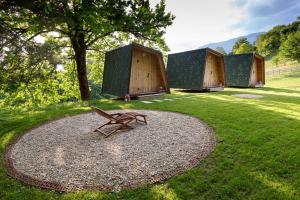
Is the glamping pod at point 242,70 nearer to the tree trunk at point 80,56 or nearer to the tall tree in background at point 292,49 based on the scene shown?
the tree trunk at point 80,56

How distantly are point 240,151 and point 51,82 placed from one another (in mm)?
15329

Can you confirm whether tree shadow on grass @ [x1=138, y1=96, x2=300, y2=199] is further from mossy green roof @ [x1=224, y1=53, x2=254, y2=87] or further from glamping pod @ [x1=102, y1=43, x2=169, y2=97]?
mossy green roof @ [x1=224, y1=53, x2=254, y2=87]

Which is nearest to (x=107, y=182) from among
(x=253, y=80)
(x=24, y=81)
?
(x=24, y=81)

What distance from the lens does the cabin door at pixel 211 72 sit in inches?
824

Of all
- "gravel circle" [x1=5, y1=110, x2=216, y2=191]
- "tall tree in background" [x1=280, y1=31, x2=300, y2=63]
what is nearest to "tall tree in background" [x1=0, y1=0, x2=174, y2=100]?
"gravel circle" [x1=5, y1=110, x2=216, y2=191]

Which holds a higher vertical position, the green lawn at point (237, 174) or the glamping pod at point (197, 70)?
the glamping pod at point (197, 70)

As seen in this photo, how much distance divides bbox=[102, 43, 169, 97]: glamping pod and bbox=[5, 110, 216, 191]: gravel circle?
6322 millimetres

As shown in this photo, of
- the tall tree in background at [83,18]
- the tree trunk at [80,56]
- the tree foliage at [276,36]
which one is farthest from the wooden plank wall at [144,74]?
the tree foliage at [276,36]

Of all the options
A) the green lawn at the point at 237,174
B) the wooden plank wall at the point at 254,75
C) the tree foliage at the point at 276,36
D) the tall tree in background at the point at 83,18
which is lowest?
the green lawn at the point at 237,174

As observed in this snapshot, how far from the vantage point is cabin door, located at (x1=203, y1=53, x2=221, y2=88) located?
20922 mm

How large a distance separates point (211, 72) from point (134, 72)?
9.10 m

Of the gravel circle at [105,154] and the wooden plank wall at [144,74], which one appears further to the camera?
the wooden plank wall at [144,74]

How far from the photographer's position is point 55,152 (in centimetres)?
627

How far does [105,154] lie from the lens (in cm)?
595
